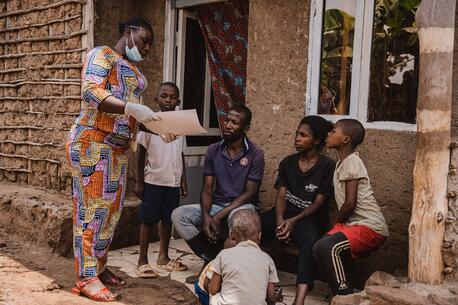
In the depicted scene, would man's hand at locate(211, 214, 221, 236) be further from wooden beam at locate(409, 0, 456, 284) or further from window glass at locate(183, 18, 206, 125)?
window glass at locate(183, 18, 206, 125)

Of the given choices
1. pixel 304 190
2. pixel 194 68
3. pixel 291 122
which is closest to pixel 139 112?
pixel 304 190

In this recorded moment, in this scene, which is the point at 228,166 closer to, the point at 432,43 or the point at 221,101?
the point at 221,101

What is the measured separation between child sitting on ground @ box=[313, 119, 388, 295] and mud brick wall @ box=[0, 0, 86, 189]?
2983mm

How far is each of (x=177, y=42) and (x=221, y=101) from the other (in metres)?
0.79

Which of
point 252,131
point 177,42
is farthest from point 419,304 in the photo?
point 177,42

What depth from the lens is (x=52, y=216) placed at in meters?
5.02

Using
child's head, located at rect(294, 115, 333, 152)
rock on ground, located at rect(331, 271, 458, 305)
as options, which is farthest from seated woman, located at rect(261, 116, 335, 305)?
rock on ground, located at rect(331, 271, 458, 305)

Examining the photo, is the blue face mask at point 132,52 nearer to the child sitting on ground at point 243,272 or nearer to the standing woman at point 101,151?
the standing woman at point 101,151

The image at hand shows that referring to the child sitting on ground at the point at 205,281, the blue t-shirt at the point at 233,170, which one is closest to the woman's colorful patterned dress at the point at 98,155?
the blue t-shirt at the point at 233,170

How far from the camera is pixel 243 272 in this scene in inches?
112

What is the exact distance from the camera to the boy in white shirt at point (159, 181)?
437 cm

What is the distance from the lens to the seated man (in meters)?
4.12

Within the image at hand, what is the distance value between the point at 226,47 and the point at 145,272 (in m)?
2.49

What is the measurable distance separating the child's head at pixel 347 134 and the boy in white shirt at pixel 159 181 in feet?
4.62
